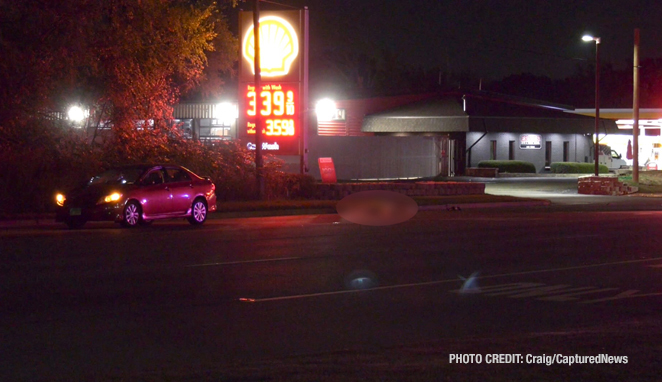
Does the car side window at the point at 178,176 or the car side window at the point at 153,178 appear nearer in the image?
the car side window at the point at 153,178

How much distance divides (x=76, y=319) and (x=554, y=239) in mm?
11555

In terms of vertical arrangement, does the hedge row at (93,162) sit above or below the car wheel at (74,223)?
above

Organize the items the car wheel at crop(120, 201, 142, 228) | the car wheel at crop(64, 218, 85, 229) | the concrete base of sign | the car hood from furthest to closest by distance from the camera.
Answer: the concrete base of sign
the car wheel at crop(64, 218, 85, 229)
the car wheel at crop(120, 201, 142, 228)
the car hood

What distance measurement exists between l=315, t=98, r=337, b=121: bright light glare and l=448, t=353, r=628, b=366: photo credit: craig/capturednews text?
44.4 metres

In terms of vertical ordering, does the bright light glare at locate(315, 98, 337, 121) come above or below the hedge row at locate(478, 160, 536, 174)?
above

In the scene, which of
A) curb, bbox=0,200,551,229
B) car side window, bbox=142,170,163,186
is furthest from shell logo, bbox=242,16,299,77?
car side window, bbox=142,170,163,186

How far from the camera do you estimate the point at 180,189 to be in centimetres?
2111

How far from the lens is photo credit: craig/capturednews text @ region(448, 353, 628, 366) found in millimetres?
7236

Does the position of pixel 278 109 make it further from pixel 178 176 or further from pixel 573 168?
pixel 573 168

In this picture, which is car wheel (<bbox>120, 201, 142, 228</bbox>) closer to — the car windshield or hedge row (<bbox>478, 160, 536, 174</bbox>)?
the car windshield

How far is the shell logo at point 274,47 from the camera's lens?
31.5 metres

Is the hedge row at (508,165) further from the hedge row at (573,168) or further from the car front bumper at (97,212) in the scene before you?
the car front bumper at (97,212)

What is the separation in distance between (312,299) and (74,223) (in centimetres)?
1134

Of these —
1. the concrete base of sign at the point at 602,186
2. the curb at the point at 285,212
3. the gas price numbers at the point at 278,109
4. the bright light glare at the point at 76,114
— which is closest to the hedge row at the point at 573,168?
the concrete base of sign at the point at 602,186
